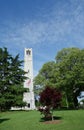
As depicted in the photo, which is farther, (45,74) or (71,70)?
(45,74)

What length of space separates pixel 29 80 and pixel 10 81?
13.7 metres

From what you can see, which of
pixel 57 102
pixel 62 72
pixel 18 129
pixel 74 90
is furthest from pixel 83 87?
pixel 18 129

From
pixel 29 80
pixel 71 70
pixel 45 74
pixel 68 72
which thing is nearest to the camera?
pixel 68 72

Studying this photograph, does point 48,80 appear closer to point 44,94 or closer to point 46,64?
point 46,64

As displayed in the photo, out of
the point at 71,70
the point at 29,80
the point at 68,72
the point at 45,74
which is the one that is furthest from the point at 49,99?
the point at 29,80

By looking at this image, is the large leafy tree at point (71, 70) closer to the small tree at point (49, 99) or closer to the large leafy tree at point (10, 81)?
the large leafy tree at point (10, 81)

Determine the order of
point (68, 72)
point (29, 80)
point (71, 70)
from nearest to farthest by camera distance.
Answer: point (68, 72) < point (71, 70) < point (29, 80)

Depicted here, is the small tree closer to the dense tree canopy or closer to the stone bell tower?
the dense tree canopy

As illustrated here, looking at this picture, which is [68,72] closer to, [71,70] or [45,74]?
[71,70]

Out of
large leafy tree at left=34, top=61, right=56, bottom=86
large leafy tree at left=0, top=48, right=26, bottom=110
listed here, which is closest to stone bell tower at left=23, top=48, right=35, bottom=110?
large leafy tree at left=34, top=61, right=56, bottom=86

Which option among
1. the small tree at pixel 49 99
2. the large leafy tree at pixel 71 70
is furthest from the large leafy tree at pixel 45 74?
the small tree at pixel 49 99

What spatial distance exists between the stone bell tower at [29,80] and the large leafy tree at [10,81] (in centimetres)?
980

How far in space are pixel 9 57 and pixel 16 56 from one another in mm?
1432

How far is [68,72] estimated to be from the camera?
1602 inches
